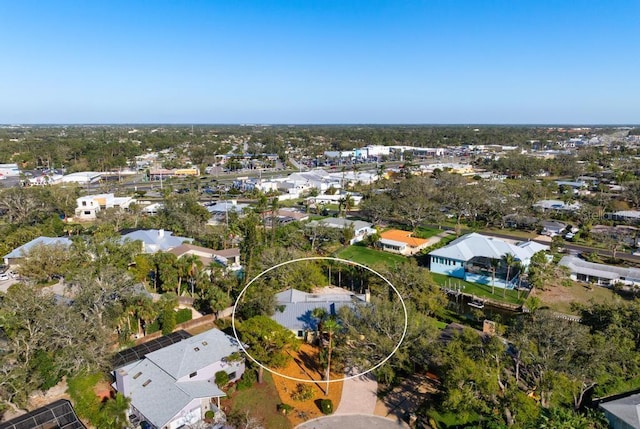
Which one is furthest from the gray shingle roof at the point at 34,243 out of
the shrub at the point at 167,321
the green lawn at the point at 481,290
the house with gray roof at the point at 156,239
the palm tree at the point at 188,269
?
the green lawn at the point at 481,290

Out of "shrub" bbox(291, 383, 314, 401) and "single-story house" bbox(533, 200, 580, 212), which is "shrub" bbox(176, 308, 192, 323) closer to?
"shrub" bbox(291, 383, 314, 401)

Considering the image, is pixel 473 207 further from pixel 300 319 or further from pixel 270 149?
pixel 270 149

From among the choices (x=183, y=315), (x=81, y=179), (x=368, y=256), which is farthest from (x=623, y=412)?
(x=81, y=179)

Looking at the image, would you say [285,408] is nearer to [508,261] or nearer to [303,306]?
[303,306]

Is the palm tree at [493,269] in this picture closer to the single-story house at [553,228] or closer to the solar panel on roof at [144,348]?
the single-story house at [553,228]

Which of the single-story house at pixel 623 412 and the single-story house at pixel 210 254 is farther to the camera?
the single-story house at pixel 210 254
